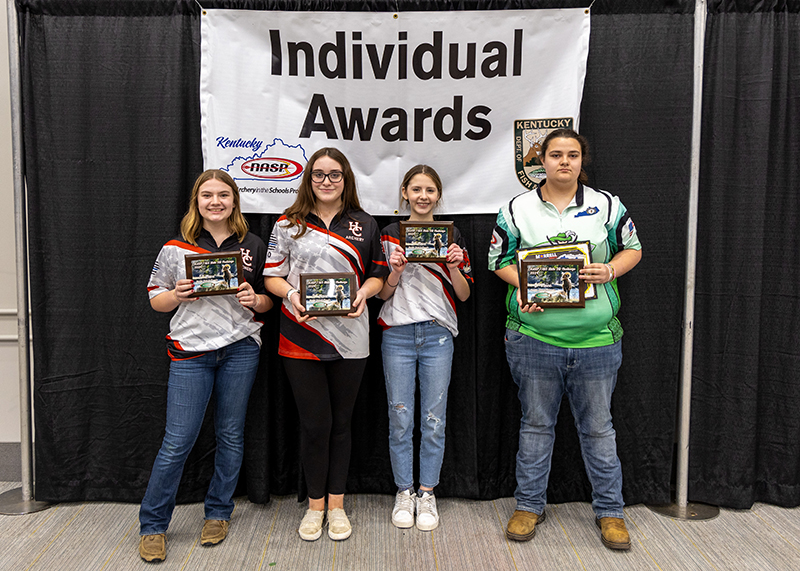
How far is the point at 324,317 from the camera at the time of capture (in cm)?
234

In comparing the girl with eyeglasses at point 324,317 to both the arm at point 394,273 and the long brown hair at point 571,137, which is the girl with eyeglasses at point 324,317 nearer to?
the arm at point 394,273

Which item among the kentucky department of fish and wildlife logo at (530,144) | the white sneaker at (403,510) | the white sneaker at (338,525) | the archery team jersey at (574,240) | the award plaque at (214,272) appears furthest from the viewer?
the kentucky department of fish and wildlife logo at (530,144)

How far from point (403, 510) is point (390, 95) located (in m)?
1.95

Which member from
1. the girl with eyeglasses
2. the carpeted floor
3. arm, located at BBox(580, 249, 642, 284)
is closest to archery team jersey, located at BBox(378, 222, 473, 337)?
the girl with eyeglasses

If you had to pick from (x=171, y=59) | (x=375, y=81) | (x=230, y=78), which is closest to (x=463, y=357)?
(x=375, y=81)

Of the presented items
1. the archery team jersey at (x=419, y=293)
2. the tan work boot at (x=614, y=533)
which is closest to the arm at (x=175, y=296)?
the archery team jersey at (x=419, y=293)

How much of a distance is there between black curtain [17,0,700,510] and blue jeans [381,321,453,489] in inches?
10.4

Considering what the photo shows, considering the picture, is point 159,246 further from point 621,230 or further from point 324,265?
point 621,230

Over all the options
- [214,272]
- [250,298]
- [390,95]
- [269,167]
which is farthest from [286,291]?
[390,95]

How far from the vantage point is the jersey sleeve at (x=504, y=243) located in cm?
240

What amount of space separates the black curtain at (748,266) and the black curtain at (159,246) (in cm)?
14

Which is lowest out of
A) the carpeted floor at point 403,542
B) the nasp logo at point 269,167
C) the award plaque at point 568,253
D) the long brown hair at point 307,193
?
the carpeted floor at point 403,542

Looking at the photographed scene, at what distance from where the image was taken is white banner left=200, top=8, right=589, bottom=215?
8.54 feet

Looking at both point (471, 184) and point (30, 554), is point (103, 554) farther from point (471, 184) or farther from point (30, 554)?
point (471, 184)
